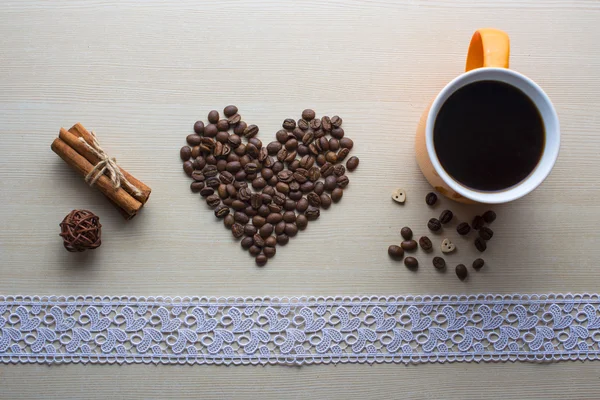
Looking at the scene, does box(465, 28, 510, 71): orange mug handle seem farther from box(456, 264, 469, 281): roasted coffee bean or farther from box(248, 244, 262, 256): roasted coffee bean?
box(248, 244, 262, 256): roasted coffee bean

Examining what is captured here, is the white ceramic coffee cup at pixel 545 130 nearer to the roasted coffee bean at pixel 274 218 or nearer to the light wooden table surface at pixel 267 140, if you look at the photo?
the light wooden table surface at pixel 267 140

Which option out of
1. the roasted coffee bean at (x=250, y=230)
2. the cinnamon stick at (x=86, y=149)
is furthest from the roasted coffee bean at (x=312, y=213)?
the cinnamon stick at (x=86, y=149)

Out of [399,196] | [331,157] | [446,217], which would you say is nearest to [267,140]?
[331,157]

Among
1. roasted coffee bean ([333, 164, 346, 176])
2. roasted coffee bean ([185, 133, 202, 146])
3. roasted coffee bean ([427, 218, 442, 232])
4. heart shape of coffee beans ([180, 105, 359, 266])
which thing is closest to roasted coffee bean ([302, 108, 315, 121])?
heart shape of coffee beans ([180, 105, 359, 266])

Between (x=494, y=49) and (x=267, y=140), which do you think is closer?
(x=494, y=49)

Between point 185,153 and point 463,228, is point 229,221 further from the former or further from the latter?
point 463,228
